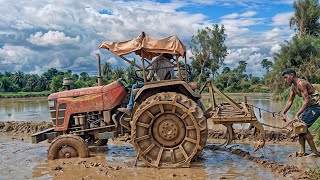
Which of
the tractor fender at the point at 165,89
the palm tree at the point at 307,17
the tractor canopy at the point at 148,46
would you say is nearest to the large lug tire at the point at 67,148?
the tractor fender at the point at 165,89

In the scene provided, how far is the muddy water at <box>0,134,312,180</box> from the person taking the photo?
6.82 metres

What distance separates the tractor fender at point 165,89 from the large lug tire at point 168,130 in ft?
0.65

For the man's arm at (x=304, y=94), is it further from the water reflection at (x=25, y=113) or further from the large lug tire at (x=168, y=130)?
the water reflection at (x=25, y=113)

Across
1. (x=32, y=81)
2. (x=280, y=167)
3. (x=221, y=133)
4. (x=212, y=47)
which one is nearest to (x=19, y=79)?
(x=32, y=81)

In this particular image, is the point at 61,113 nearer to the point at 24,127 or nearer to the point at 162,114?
the point at 162,114

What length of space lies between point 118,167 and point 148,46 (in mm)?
2504

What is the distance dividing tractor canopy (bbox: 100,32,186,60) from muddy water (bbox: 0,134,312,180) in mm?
2334

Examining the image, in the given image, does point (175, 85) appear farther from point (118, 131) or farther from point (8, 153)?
point (8, 153)

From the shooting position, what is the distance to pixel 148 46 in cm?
752

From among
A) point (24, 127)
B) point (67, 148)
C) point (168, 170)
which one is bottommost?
point (168, 170)

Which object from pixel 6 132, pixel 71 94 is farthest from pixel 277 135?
pixel 6 132

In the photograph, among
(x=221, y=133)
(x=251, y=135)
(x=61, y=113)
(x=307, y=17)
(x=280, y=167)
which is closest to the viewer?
(x=280, y=167)

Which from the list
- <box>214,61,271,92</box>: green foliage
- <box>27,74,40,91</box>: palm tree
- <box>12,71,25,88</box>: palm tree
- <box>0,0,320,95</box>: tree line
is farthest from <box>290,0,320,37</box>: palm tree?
<box>12,71,25,88</box>: palm tree

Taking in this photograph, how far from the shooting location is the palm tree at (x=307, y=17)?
36719 millimetres
